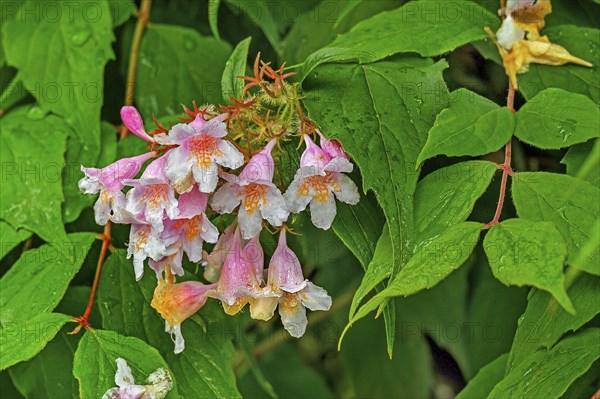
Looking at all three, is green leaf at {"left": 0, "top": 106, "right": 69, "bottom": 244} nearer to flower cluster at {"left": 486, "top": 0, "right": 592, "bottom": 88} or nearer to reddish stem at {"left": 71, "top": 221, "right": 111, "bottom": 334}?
reddish stem at {"left": 71, "top": 221, "right": 111, "bottom": 334}

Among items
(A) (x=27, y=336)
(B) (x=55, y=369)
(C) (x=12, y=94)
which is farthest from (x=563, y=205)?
(C) (x=12, y=94)

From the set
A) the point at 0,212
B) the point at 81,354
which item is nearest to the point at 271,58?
the point at 0,212

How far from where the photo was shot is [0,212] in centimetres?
121

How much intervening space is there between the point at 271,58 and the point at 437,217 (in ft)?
2.23

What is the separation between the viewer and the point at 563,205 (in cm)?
94

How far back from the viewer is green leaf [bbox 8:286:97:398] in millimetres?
1253

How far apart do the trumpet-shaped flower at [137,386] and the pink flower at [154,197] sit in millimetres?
192

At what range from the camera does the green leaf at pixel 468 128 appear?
0.97 metres

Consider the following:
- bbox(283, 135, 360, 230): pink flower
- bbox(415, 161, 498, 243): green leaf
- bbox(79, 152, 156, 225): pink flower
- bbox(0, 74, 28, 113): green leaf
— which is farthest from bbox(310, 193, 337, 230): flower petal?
bbox(0, 74, 28, 113): green leaf

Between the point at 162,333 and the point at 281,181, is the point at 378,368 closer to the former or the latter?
the point at 162,333

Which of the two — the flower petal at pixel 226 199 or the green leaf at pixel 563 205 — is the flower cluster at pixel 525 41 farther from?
the flower petal at pixel 226 199

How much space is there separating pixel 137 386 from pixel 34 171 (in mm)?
399

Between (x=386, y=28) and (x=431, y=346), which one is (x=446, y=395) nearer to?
(x=431, y=346)

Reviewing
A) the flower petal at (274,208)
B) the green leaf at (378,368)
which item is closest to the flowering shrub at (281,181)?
the flower petal at (274,208)
